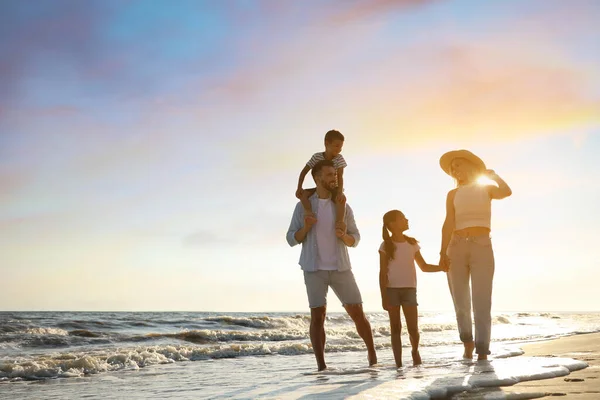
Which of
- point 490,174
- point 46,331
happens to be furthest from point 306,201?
point 46,331

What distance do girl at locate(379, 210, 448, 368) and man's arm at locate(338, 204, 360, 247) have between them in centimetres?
33

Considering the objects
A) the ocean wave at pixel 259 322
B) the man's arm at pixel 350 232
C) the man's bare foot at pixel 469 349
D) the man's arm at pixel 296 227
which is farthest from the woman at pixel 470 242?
the ocean wave at pixel 259 322

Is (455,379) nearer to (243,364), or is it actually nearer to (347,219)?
(347,219)

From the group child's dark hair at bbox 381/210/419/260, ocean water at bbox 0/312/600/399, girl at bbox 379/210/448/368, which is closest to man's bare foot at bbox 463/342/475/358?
ocean water at bbox 0/312/600/399

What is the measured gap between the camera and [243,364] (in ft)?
33.1

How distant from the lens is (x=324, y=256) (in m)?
5.98

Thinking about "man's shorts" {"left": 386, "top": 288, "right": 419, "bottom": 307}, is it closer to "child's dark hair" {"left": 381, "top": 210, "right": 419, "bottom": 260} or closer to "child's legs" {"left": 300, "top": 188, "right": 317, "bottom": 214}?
"child's dark hair" {"left": 381, "top": 210, "right": 419, "bottom": 260}

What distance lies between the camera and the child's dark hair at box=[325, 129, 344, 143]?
5.91 m

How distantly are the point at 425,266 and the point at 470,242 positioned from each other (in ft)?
1.82

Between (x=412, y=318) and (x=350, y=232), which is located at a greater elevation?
(x=350, y=232)

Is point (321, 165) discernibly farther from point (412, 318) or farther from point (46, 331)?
point (46, 331)

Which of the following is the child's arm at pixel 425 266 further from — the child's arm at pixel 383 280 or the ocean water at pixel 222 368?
the ocean water at pixel 222 368

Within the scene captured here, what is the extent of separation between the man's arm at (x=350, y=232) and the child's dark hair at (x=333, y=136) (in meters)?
0.73

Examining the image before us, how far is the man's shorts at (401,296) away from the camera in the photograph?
608 cm
